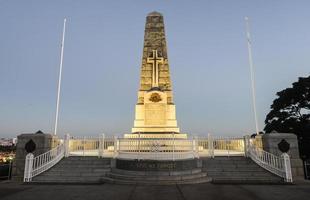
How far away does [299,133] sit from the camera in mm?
22484

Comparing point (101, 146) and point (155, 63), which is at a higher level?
point (155, 63)

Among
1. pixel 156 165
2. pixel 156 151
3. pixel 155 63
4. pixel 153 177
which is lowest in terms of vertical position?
pixel 153 177

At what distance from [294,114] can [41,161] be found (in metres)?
26.1

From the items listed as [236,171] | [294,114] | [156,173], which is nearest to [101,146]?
[156,173]

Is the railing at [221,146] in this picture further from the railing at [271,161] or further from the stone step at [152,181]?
the stone step at [152,181]

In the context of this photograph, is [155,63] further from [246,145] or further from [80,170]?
[80,170]

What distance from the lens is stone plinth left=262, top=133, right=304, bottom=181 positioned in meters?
10.2

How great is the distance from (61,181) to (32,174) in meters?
1.39

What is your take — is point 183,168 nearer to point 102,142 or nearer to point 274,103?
point 102,142

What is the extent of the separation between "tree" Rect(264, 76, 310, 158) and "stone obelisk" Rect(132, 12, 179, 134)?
13.9m

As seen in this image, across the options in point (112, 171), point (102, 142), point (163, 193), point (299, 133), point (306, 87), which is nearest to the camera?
point (163, 193)

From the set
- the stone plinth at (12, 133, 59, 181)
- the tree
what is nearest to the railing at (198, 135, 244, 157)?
the stone plinth at (12, 133, 59, 181)

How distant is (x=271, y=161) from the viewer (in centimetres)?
1008

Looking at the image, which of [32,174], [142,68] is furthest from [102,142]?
[142,68]
